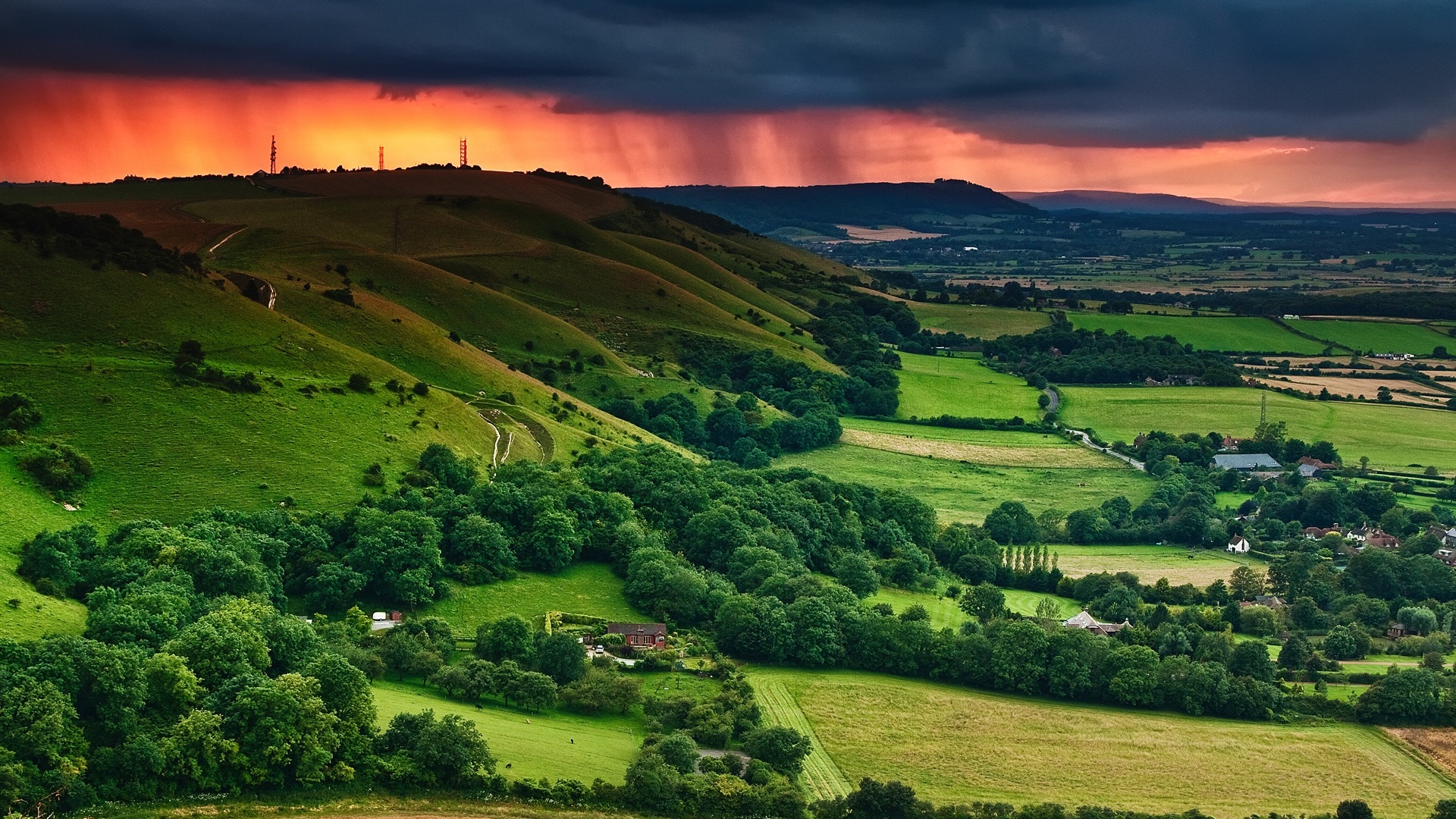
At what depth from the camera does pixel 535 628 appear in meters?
84.5

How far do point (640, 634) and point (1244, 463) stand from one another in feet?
306

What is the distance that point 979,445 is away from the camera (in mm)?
164000

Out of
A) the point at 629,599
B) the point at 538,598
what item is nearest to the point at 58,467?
the point at 538,598

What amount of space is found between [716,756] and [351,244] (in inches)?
5285

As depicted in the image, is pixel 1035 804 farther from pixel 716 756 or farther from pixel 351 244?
pixel 351 244

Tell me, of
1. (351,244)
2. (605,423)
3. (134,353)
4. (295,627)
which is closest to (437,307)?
(351,244)

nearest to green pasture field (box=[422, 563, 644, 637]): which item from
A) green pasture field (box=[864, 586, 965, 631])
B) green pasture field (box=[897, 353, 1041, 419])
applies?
green pasture field (box=[864, 586, 965, 631])

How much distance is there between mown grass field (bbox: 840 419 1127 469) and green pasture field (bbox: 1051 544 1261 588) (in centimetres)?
2742

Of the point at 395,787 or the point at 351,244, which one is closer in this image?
the point at 395,787

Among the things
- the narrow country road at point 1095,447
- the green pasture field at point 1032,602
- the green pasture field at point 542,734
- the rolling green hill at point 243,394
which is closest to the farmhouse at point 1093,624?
the green pasture field at point 1032,602

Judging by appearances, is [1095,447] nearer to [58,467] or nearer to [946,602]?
[946,602]

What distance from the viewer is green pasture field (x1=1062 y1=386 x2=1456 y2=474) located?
16250 cm

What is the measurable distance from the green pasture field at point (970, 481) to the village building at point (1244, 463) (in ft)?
34.1

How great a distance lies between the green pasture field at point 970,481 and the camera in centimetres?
13950
